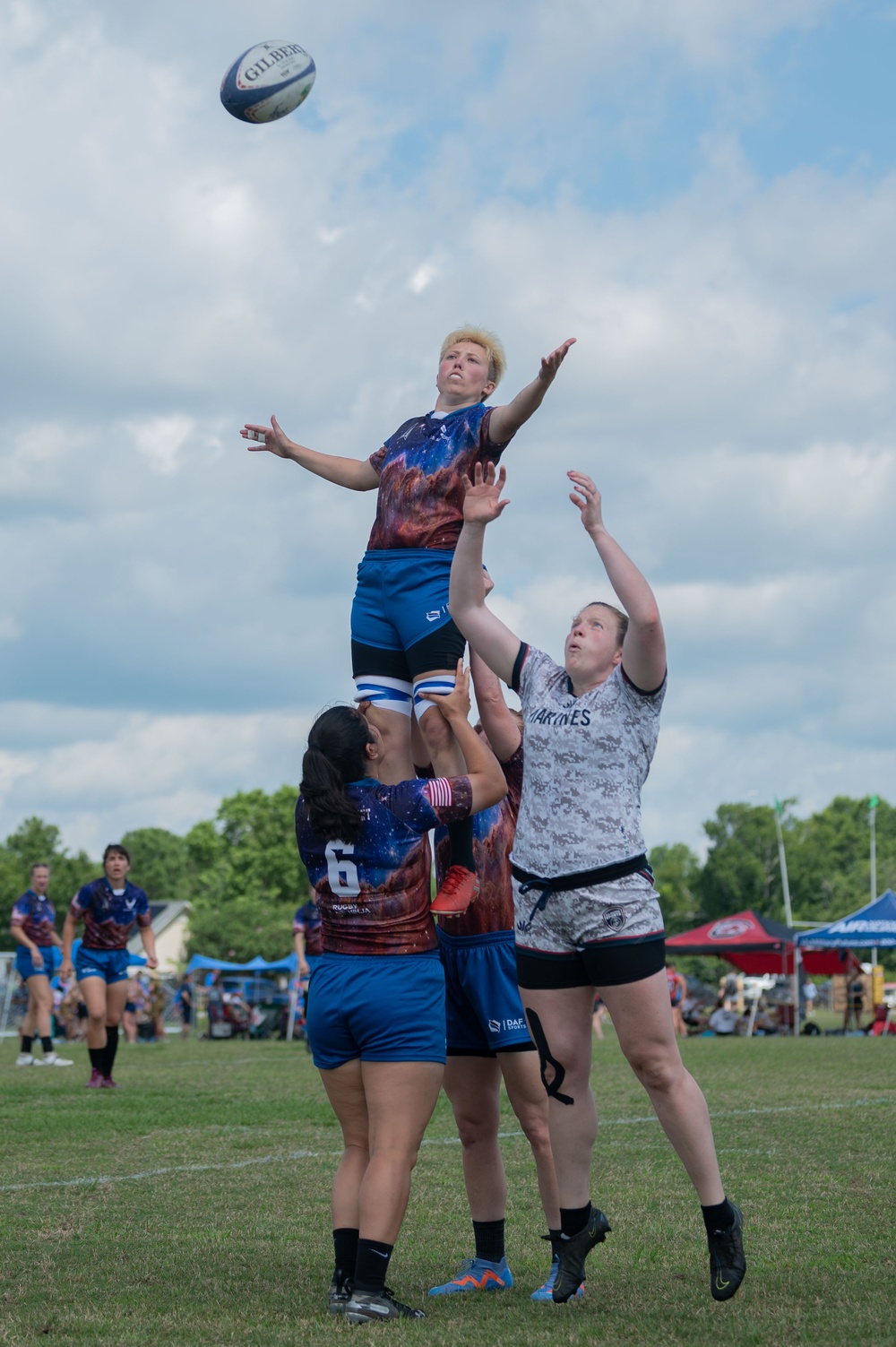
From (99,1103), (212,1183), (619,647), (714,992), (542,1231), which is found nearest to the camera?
(619,647)

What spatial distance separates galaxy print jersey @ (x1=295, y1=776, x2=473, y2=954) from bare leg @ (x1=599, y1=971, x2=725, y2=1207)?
733 millimetres

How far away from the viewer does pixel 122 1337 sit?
13.4ft

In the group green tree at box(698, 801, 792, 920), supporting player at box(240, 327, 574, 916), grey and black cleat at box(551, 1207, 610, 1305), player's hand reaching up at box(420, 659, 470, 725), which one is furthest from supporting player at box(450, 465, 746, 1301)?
green tree at box(698, 801, 792, 920)

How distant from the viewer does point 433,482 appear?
6117 millimetres

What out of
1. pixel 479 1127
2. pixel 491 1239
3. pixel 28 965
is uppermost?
pixel 28 965

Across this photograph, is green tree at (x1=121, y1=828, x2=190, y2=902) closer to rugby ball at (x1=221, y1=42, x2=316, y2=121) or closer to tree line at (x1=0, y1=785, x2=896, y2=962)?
tree line at (x1=0, y1=785, x2=896, y2=962)

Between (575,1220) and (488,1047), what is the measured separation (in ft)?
2.52

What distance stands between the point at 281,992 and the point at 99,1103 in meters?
33.4

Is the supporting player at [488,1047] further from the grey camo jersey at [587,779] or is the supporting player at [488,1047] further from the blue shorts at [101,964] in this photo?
the blue shorts at [101,964]

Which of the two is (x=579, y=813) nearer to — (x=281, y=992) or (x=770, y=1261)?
(x=770, y=1261)

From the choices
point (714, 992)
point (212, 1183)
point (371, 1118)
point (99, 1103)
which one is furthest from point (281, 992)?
point (371, 1118)

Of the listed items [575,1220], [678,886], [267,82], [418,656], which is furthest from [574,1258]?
[678,886]

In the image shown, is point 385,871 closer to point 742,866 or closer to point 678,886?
point 742,866

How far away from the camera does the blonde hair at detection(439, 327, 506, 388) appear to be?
6.53 metres
